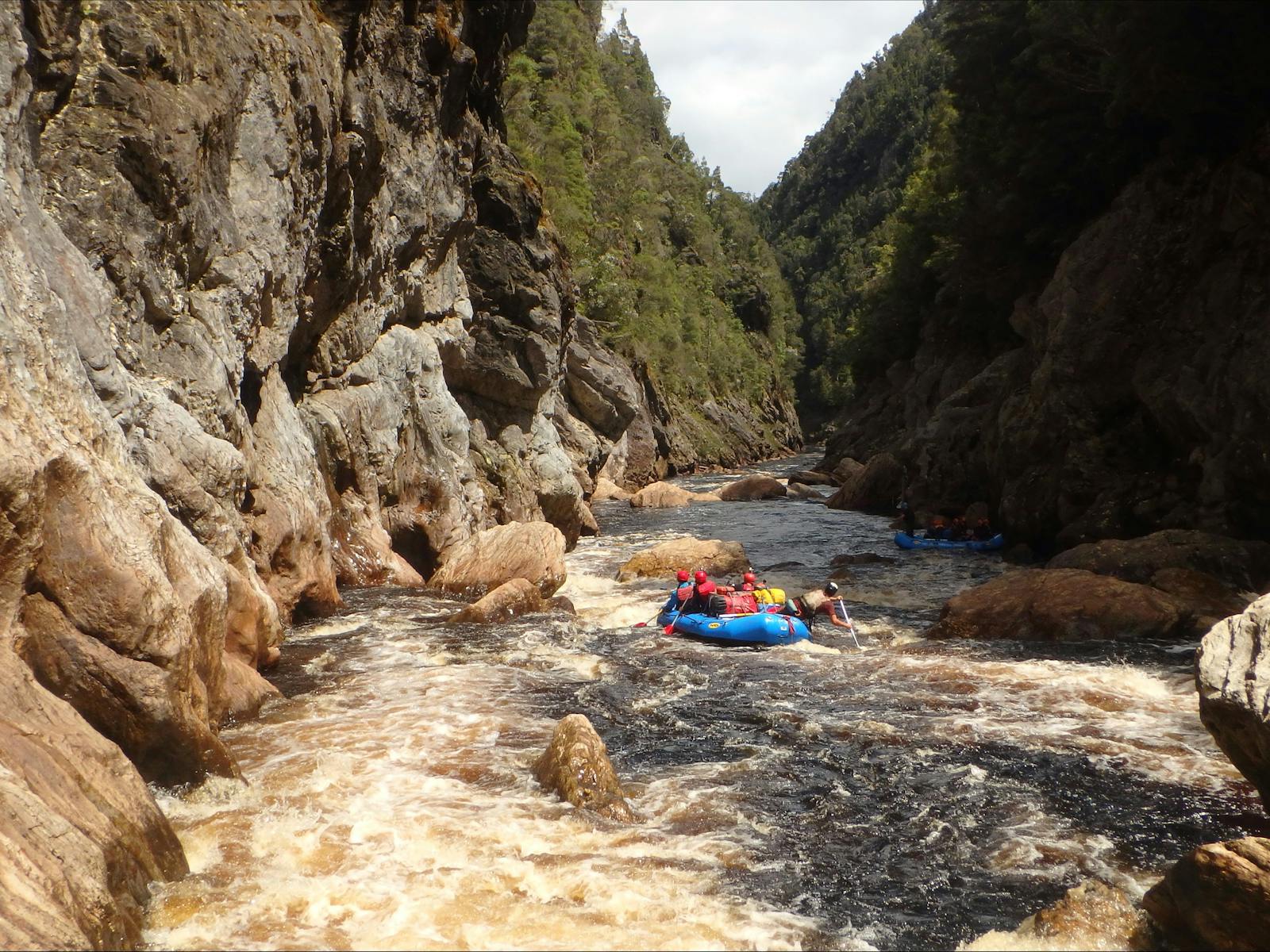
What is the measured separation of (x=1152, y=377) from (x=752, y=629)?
969cm

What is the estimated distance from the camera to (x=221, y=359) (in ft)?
37.4

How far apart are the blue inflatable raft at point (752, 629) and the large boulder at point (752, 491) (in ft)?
67.4

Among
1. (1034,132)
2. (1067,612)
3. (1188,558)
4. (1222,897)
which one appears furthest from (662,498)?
(1222,897)

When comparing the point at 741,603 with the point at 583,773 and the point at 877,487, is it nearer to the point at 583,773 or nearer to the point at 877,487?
the point at 583,773

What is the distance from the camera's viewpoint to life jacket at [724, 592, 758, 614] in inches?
500

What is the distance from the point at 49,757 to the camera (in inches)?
200

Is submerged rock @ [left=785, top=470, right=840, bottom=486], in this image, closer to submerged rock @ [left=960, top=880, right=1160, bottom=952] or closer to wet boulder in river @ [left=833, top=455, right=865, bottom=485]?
wet boulder in river @ [left=833, top=455, right=865, bottom=485]

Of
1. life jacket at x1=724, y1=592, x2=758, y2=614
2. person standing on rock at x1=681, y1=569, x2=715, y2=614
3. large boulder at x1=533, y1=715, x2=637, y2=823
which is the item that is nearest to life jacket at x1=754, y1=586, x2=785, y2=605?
life jacket at x1=724, y1=592, x2=758, y2=614

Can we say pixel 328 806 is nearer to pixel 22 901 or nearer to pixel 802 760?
pixel 22 901

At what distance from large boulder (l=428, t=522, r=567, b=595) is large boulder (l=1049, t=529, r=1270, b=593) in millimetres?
8069

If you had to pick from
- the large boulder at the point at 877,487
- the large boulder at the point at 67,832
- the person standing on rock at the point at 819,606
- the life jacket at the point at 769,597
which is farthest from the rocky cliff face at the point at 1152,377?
the large boulder at the point at 67,832

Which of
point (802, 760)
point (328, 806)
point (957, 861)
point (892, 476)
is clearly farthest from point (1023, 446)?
point (328, 806)

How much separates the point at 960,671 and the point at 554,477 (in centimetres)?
1412

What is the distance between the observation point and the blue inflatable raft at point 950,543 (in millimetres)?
20344
